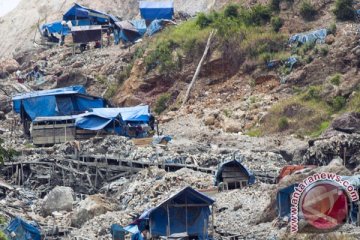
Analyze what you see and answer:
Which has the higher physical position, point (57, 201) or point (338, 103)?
point (338, 103)

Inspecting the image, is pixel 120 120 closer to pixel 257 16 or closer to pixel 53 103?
pixel 53 103

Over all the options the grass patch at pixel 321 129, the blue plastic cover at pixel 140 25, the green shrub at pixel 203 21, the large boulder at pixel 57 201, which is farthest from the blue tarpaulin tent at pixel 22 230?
the blue plastic cover at pixel 140 25

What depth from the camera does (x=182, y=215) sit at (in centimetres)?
3297

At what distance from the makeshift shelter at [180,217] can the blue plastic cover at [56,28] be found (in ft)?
95.7

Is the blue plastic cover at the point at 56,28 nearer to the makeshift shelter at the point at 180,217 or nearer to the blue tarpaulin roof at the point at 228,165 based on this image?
the blue tarpaulin roof at the point at 228,165

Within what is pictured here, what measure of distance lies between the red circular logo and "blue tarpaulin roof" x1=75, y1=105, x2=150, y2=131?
17.3m

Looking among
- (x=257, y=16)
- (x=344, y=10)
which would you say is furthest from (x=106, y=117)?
(x=344, y=10)

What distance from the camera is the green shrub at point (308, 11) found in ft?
172

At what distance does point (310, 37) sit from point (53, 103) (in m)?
8.85

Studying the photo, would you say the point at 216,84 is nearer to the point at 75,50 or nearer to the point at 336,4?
the point at 336,4

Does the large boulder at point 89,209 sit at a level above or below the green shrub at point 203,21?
below

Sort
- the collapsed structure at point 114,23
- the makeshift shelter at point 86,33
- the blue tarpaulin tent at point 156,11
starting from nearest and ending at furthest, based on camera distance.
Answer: the collapsed structure at point 114,23
the makeshift shelter at point 86,33
the blue tarpaulin tent at point 156,11

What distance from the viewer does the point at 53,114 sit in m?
48.4

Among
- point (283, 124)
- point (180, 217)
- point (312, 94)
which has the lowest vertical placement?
point (180, 217)
